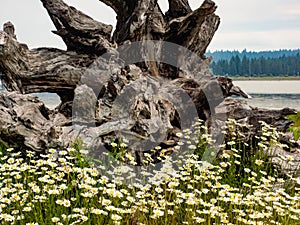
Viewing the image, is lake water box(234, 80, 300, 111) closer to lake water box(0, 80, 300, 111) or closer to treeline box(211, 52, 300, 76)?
lake water box(0, 80, 300, 111)

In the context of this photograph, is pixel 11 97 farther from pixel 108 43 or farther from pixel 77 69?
pixel 108 43

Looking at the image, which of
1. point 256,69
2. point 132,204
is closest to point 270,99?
point 132,204

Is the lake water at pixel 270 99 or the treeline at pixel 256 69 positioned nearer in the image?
the lake water at pixel 270 99

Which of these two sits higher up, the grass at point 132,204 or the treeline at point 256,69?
the treeline at point 256,69

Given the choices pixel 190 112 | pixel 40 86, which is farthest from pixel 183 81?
pixel 40 86

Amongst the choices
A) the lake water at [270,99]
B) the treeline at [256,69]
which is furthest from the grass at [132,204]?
the treeline at [256,69]

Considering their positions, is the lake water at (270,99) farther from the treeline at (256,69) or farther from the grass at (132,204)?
the treeline at (256,69)

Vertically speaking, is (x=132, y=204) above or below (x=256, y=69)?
below

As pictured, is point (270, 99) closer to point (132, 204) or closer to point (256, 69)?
point (132, 204)

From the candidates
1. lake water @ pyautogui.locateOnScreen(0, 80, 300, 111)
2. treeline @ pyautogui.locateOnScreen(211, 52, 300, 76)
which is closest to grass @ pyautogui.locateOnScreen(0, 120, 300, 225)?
lake water @ pyautogui.locateOnScreen(0, 80, 300, 111)

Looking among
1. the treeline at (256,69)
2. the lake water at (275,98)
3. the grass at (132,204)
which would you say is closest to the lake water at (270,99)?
the lake water at (275,98)

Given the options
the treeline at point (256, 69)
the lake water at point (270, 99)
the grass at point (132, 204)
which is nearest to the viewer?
the grass at point (132, 204)

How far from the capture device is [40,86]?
8289mm

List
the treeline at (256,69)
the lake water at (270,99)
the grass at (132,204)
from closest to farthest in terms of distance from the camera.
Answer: the grass at (132,204), the lake water at (270,99), the treeline at (256,69)
